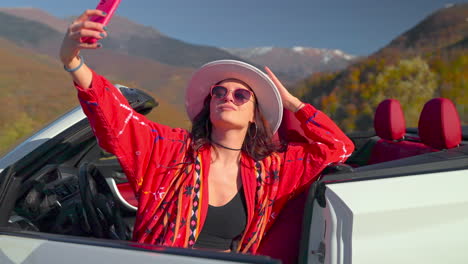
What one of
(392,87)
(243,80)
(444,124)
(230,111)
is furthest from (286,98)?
(392,87)

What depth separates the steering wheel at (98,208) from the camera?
5.91ft

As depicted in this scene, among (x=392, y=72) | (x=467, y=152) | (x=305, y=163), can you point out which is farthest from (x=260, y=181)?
(x=392, y=72)

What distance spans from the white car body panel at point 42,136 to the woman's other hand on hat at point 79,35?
59 centimetres

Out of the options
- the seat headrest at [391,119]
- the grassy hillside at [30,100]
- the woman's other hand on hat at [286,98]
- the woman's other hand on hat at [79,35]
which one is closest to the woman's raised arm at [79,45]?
the woman's other hand on hat at [79,35]

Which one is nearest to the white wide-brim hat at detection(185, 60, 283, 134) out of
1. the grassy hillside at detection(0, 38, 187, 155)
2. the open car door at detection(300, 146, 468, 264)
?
the open car door at detection(300, 146, 468, 264)

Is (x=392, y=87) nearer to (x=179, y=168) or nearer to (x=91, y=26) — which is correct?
(x=179, y=168)

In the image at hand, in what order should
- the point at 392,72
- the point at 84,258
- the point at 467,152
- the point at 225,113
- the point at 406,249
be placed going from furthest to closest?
1. the point at 392,72
2. the point at 225,113
3. the point at 467,152
4. the point at 406,249
5. the point at 84,258

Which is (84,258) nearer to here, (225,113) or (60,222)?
(60,222)

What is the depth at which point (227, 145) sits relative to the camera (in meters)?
2.22

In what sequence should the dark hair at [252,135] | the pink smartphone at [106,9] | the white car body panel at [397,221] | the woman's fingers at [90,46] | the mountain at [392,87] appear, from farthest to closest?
the mountain at [392,87], the dark hair at [252,135], the white car body panel at [397,221], the woman's fingers at [90,46], the pink smartphone at [106,9]

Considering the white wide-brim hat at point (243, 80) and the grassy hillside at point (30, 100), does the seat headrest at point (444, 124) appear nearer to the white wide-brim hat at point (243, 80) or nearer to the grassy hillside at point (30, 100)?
the white wide-brim hat at point (243, 80)

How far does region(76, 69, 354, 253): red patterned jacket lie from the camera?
70.4 inches

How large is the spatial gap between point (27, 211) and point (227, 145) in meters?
1.08

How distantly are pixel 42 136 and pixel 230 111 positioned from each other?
3.32 ft
